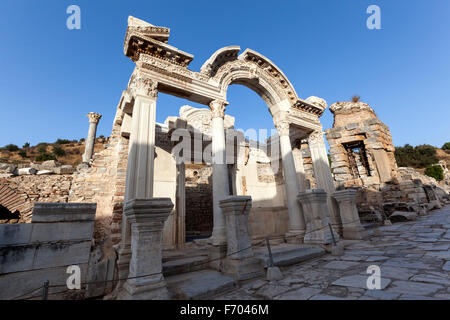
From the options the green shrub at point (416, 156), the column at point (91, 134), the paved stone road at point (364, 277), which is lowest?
the paved stone road at point (364, 277)

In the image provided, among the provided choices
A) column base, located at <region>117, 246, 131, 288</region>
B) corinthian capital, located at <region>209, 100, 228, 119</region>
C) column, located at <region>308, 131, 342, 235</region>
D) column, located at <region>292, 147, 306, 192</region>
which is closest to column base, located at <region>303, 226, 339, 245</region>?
column, located at <region>308, 131, 342, 235</region>

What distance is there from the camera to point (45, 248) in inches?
121

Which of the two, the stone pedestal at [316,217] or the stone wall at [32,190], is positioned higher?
the stone wall at [32,190]

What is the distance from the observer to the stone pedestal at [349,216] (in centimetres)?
701

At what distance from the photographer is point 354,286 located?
9.70 feet

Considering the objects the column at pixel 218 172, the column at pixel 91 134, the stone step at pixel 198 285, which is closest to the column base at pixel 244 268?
the stone step at pixel 198 285

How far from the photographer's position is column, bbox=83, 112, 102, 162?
1520 cm

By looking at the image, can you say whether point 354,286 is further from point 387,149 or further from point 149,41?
point 387,149

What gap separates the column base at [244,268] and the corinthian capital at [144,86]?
417cm

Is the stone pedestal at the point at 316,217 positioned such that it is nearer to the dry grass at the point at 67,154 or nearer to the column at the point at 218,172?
the column at the point at 218,172

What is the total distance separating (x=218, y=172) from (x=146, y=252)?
289cm

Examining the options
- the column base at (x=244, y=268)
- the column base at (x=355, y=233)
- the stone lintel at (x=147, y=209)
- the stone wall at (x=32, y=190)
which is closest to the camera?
the stone lintel at (x=147, y=209)

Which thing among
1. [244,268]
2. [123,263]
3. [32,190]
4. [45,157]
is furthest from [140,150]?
[45,157]
